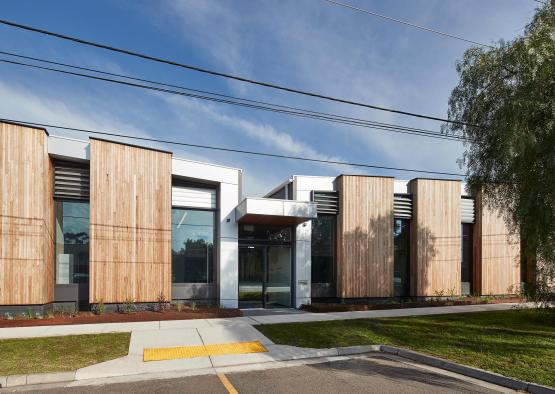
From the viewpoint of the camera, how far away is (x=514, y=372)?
6824 millimetres

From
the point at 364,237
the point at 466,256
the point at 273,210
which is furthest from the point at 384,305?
the point at 466,256

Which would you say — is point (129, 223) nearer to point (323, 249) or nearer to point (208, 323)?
point (208, 323)

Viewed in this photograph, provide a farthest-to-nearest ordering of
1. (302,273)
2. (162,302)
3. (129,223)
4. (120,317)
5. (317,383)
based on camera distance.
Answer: (302,273) → (162,302) → (129,223) → (120,317) → (317,383)

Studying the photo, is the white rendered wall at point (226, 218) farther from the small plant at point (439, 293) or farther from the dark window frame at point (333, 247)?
the small plant at point (439, 293)

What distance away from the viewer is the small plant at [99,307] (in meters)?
13.1

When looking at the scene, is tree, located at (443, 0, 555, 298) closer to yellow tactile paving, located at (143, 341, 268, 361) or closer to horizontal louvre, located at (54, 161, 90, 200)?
yellow tactile paving, located at (143, 341, 268, 361)

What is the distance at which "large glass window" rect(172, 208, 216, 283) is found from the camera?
15180 millimetres

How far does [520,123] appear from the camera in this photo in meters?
9.23

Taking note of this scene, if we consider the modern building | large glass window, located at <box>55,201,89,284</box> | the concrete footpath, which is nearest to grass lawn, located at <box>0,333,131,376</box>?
the concrete footpath

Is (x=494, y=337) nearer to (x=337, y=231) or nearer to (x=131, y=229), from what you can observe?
(x=337, y=231)

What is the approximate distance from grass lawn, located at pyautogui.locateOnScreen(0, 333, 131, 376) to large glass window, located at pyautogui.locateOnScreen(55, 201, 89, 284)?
4578 mm

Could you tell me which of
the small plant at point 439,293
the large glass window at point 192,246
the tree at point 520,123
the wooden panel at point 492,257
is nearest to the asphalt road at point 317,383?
the tree at point 520,123

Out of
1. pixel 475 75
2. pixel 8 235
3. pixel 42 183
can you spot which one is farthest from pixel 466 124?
pixel 8 235

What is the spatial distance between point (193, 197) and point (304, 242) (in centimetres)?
496
